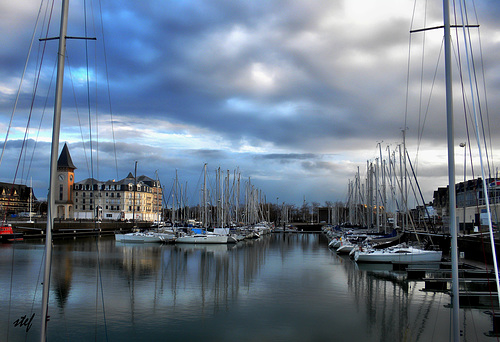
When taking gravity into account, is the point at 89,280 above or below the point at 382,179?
below

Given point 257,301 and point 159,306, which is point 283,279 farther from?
point 159,306

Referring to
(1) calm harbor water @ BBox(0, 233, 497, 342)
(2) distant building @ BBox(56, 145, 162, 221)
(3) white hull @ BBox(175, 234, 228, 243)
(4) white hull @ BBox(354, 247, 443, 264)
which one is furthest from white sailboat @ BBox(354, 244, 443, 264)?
(2) distant building @ BBox(56, 145, 162, 221)

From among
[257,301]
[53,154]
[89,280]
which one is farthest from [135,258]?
[53,154]

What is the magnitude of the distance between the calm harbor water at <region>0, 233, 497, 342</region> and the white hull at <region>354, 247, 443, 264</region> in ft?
10.5

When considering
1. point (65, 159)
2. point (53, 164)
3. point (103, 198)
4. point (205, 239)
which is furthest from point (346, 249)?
point (103, 198)

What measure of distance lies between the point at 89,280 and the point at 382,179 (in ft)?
153

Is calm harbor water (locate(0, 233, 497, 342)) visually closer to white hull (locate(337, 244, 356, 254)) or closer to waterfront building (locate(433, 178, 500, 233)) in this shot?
waterfront building (locate(433, 178, 500, 233))

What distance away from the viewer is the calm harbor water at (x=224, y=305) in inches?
674

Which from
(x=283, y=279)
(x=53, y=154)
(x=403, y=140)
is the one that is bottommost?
(x=283, y=279)

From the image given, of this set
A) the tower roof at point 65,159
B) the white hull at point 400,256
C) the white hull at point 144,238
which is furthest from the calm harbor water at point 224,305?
the tower roof at point 65,159

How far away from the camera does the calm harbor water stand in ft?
56.1

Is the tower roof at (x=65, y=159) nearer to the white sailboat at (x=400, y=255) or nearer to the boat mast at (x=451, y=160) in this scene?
the white sailboat at (x=400, y=255)

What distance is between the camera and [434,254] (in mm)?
37094

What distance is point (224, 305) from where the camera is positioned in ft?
72.6
